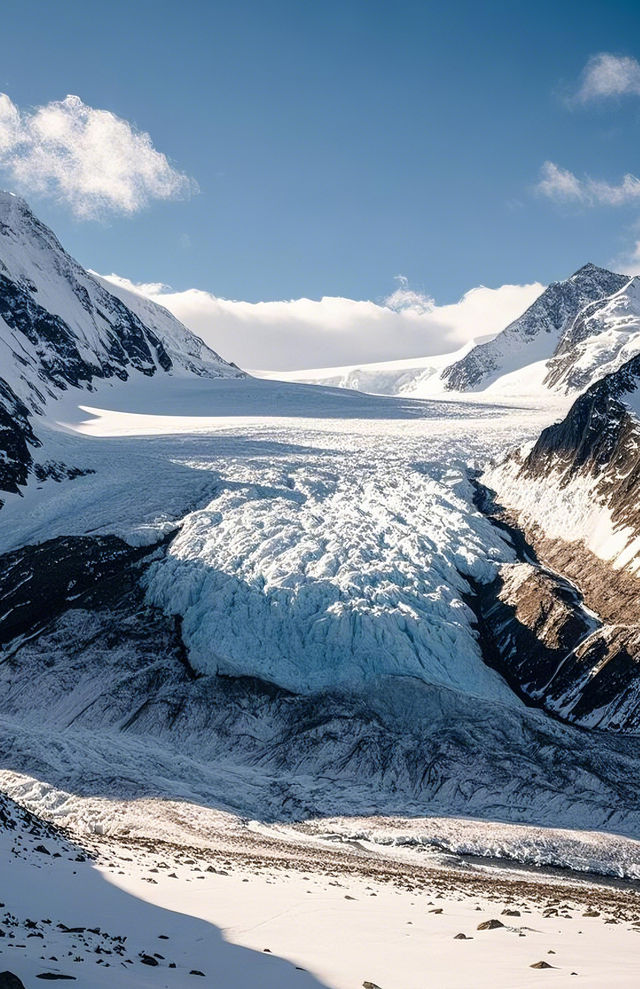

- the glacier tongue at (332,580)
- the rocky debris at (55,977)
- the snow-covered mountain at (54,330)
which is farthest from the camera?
the snow-covered mountain at (54,330)

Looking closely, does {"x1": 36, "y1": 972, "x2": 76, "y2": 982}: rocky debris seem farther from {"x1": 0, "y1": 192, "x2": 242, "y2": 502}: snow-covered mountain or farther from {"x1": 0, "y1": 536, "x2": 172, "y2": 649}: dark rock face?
{"x1": 0, "y1": 192, "x2": 242, "y2": 502}: snow-covered mountain

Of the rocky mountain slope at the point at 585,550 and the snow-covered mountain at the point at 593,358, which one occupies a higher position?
the snow-covered mountain at the point at 593,358

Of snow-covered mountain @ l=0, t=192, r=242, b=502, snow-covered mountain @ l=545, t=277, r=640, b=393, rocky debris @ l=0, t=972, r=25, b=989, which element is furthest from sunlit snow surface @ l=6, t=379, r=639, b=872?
snow-covered mountain @ l=545, t=277, r=640, b=393

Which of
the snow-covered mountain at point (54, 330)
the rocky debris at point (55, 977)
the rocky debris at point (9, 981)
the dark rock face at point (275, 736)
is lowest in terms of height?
the dark rock face at point (275, 736)

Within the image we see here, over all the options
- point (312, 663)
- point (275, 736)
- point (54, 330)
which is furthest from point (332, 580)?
point (54, 330)

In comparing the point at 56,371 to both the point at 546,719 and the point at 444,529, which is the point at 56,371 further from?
the point at 546,719

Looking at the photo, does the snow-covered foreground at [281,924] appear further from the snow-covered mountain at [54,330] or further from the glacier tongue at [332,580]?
the snow-covered mountain at [54,330]

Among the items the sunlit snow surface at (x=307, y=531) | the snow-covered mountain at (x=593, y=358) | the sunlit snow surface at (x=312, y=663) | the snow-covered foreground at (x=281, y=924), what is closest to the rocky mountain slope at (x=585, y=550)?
the sunlit snow surface at (x=312, y=663)

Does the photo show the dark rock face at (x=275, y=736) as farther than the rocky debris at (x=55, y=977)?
Yes

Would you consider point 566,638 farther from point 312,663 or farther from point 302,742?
point 302,742
